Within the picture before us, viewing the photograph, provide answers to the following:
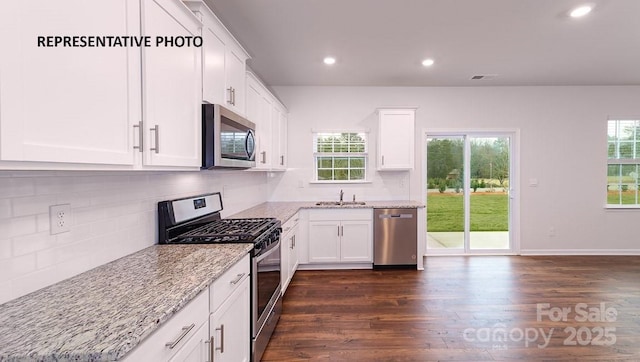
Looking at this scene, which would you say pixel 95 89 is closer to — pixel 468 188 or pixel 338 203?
pixel 338 203

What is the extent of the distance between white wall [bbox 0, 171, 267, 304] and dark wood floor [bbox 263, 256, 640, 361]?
52.6 inches

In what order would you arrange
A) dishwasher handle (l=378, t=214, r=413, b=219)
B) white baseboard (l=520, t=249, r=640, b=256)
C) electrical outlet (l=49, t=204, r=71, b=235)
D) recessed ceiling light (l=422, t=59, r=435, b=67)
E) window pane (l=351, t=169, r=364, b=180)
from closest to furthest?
1. electrical outlet (l=49, t=204, r=71, b=235)
2. recessed ceiling light (l=422, t=59, r=435, b=67)
3. dishwasher handle (l=378, t=214, r=413, b=219)
4. white baseboard (l=520, t=249, r=640, b=256)
5. window pane (l=351, t=169, r=364, b=180)

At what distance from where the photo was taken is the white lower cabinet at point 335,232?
4.28m

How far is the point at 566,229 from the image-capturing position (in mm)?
4992

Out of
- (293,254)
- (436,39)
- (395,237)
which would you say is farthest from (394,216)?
(436,39)

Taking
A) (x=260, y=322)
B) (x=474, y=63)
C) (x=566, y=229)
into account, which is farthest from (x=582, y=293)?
(x=260, y=322)

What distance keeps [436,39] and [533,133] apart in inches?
116

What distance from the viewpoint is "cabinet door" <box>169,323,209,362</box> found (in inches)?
46.4

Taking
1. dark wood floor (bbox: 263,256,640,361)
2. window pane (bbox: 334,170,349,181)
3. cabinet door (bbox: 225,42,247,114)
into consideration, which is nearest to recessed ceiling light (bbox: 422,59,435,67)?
window pane (bbox: 334,170,349,181)

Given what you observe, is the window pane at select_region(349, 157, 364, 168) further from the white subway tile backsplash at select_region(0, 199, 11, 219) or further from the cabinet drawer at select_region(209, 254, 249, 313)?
the white subway tile backsplash at select_region(0, 199, 11, 219)

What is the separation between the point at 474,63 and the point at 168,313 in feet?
13.8

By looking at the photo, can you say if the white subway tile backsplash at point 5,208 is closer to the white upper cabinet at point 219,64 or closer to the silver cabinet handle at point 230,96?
the white upper cabinet at point 219,64

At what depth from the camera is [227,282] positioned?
1.61 meters

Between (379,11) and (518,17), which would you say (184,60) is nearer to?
(379,11)
